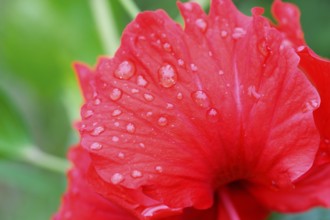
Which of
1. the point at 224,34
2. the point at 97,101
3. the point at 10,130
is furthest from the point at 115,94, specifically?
the point at 10,130

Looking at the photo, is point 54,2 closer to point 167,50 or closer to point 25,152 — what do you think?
point 25,152

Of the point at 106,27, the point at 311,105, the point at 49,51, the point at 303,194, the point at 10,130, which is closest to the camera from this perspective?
the point at 311,105

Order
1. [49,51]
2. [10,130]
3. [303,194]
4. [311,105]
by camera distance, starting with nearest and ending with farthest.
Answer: [311,105] → [303,194] → [10,130] → [49,51]

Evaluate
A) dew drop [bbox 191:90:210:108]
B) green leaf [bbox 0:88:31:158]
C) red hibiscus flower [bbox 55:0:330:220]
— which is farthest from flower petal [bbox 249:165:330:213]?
green leaf [bbox 0:88:31:158]

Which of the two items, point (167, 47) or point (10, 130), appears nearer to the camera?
point (167, 47)

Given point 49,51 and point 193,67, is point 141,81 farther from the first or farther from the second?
point 49,51

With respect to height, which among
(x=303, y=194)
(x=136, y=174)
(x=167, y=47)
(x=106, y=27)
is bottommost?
(x=303, y=194)

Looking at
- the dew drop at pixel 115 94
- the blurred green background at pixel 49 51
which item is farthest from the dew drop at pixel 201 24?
the blurred green background at pixel 49 51

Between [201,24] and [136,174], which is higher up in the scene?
[201,24]
